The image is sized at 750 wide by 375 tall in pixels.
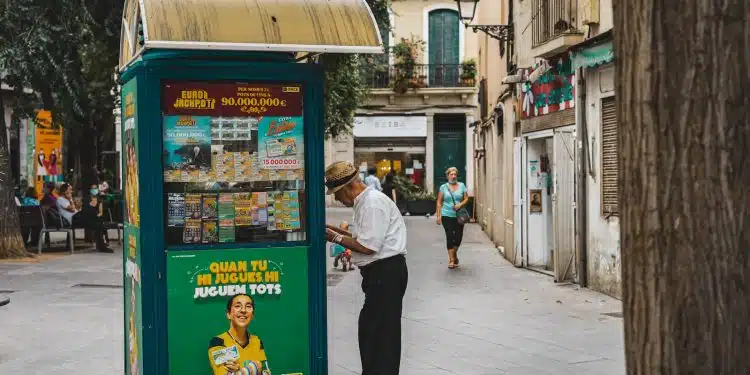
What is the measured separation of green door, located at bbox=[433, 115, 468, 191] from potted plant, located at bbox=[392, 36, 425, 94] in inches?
87.3

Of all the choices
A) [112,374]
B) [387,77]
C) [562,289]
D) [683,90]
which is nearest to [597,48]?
[562,289]

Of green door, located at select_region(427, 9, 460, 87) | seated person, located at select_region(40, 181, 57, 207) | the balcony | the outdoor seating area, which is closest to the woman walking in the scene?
the balcony

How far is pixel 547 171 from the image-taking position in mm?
16453

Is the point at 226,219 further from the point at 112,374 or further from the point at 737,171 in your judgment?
the point at 737,171

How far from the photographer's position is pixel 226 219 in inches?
245

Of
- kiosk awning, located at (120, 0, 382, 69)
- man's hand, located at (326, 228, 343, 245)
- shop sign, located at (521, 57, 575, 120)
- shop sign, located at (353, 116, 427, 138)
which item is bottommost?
man's hand, located at (326, 228, 343, 245)

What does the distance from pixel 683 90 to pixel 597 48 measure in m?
9.93

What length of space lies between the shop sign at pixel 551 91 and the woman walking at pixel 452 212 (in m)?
1.71

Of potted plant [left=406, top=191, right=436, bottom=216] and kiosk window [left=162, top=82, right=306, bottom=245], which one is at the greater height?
kiosk window [left=162, top=82, right=306, bottom=245]

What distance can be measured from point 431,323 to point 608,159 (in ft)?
12.3

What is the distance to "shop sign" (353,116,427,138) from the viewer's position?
41406mm

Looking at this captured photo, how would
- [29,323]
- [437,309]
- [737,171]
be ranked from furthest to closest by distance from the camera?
1. [437,309]
2. [29,323]
3. [737,171]

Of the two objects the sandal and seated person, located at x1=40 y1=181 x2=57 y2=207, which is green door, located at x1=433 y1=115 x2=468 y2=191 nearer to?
seated person, located at x1=40 y1=181 x2=57 y2=207

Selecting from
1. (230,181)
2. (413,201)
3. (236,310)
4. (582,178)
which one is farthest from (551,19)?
(413,201)
